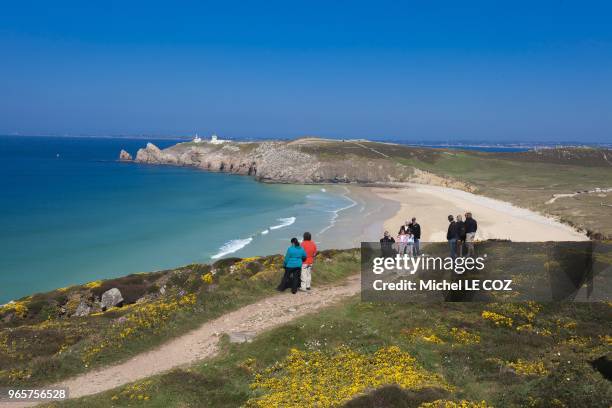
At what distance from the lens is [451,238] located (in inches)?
796

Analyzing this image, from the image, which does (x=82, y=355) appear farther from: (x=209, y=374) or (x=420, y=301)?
(x=420, y=301)

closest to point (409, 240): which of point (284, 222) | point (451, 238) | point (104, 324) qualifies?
point (451, 238)

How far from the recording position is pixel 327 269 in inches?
909

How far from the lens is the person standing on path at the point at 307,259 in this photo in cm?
1903

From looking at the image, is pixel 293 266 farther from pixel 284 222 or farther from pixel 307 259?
pixel 284 222

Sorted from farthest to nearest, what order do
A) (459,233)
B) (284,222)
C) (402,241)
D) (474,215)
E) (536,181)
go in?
1. (536,181)
2. (474,215)
3. (284,222)
4. (402,241)
5. (459,233)

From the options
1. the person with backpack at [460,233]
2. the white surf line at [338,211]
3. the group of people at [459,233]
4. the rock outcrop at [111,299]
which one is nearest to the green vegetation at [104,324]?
the rock outcrop at [111,299]

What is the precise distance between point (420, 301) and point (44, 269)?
35919mm

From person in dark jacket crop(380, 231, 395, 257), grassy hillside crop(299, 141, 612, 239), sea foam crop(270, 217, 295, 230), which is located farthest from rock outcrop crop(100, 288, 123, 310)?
grassy hillside crop(299, 141, 612, 239)

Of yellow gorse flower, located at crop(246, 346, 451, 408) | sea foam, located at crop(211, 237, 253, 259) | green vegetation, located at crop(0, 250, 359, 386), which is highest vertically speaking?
yellow gorse flower, located at crop(246, 346, 451, 408)

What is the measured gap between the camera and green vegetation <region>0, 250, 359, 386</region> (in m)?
15.1

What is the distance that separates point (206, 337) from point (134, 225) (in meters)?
48.4

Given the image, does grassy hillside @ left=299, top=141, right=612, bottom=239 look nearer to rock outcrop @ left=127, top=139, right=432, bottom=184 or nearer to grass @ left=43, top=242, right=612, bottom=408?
rock outcrop @ left=127, top=139, right=432, bottom=184

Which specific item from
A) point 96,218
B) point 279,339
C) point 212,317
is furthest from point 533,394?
point 96,218
